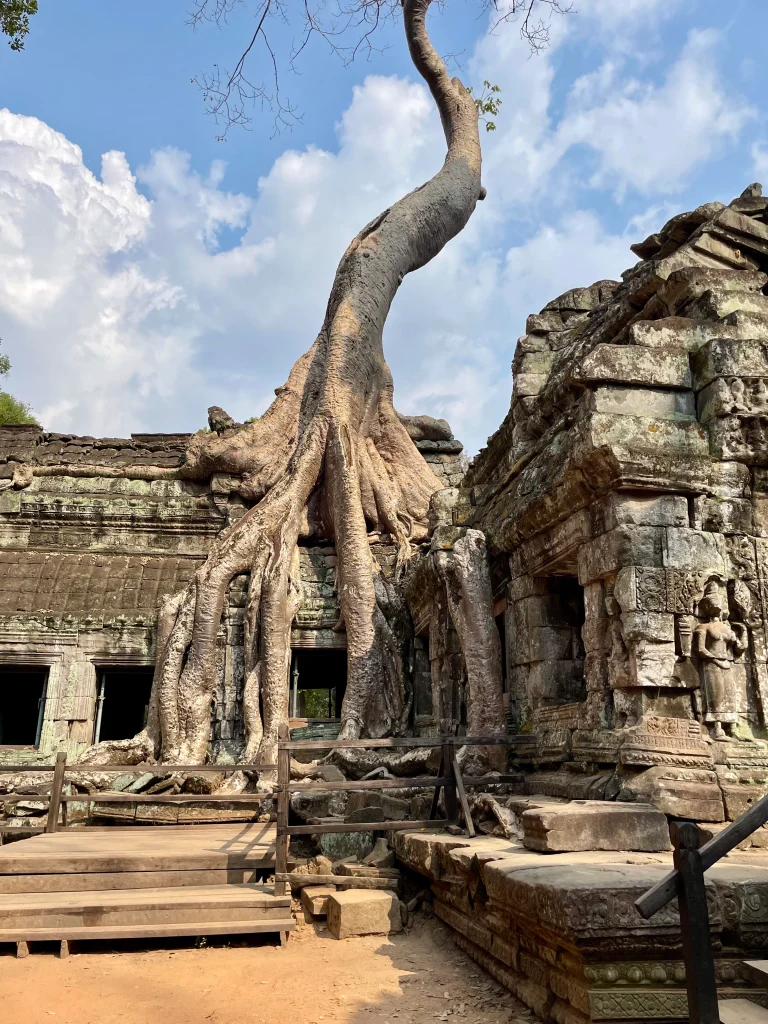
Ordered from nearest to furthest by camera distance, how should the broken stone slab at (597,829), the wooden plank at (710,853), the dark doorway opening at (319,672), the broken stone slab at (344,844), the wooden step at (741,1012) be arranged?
the wooden plank at (710,853) < the wooden step at (741,1012) < the broken stone slab at (597,829) < the broken stone slab at (344,844) < the dark doorway opening at (319,672)

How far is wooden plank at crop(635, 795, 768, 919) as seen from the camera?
7.15ft

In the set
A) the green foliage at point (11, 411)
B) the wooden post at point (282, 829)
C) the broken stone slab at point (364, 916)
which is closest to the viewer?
the broken stone slab at point (364, 916)

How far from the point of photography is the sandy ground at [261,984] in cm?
354

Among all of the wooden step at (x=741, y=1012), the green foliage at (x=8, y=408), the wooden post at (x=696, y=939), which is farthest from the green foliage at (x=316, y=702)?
the wooden post at (x=696, y=939)

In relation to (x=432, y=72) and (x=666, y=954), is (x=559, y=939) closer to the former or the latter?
(x=666, y=954)

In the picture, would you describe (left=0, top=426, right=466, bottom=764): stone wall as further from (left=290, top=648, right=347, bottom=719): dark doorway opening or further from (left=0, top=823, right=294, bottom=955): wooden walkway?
(left=0, top=823, right=294, bottom=955): wooden walkway

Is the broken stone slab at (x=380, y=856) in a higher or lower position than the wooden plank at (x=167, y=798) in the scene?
lower

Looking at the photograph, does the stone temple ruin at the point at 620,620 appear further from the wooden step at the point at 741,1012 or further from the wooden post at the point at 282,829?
the wooden post at the point at 282,829

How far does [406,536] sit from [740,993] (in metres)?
8.73

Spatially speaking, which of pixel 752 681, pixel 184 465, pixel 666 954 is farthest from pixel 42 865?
pixel 184 465

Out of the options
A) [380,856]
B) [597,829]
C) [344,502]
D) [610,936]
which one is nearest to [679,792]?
[597,829]

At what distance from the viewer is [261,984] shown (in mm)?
3973

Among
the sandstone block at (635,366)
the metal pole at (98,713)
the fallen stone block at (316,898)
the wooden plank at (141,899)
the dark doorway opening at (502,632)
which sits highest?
the sandstone block at (635,366)

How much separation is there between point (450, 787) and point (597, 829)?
166 cm
